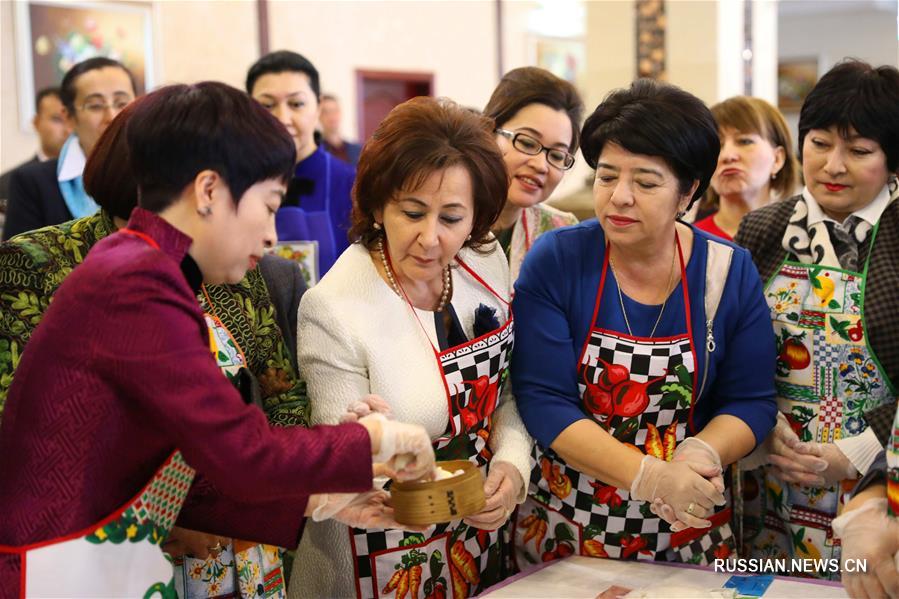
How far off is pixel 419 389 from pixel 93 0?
20.4ft

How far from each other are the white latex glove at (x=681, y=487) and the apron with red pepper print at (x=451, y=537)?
0.32 metres

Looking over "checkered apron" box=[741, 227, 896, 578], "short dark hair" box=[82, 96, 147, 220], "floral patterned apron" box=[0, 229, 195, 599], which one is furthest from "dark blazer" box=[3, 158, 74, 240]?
"checkered apron" box=[741, 227, 896, 578]

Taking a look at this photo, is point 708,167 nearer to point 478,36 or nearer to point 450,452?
point 450,452

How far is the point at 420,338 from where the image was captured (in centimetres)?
185

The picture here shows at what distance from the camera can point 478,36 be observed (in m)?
9.57

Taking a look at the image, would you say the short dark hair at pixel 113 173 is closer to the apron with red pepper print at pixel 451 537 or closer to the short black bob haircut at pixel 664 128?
the apron with red pepper print at pixel 451 537

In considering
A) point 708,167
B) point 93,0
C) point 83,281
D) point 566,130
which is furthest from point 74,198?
point 93,0

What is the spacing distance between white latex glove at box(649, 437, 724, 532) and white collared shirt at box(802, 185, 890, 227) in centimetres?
63

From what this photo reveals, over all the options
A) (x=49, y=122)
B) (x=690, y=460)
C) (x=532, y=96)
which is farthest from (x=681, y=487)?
(x=49, y=122)

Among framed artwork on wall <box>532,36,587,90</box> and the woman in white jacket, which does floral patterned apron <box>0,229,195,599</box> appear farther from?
framed artwork on wall <box>532,36,587,90</box>

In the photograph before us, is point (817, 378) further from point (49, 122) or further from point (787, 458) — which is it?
point (49, 122)

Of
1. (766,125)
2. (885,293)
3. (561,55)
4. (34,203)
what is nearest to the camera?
(885,293)

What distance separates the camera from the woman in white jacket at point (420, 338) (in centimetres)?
179

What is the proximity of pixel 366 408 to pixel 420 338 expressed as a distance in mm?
254
